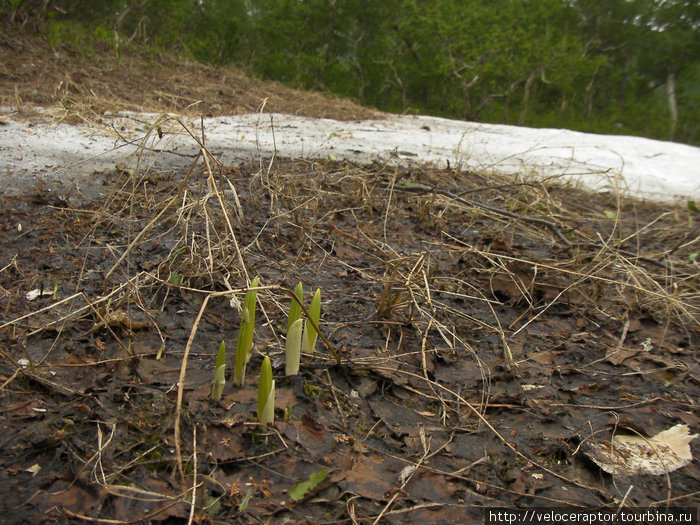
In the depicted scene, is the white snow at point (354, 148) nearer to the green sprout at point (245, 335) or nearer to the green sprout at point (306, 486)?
the green sprout at point (245, 335)

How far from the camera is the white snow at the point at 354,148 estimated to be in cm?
326

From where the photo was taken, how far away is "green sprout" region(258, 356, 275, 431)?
129 cm

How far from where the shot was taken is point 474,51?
16.7 metres

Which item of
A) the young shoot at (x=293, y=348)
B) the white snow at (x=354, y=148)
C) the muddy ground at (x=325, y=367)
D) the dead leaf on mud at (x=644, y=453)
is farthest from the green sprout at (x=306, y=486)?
the white snow at (x=354, y=148)

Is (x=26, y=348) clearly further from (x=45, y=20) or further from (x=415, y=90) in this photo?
(x=415, y=90)

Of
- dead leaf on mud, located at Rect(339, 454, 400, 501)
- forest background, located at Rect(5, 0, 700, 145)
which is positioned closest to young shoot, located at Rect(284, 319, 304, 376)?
dead leaf on mud, located at Rect(339, 454, 400, 501)

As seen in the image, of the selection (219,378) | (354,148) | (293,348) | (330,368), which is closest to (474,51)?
(354,148)

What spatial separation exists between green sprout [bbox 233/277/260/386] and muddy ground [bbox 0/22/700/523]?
7cm

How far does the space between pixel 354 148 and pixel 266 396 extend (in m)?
3.78

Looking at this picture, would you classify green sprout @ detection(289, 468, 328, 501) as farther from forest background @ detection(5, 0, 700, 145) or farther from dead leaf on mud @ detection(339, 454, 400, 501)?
forest background @ detection(5, 0, 700, 145)

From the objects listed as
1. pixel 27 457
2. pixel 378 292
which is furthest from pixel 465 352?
pixel 27 457

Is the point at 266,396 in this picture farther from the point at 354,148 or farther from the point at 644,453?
the point at 354,148

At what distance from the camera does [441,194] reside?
3391mm

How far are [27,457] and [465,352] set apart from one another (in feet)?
5.02
